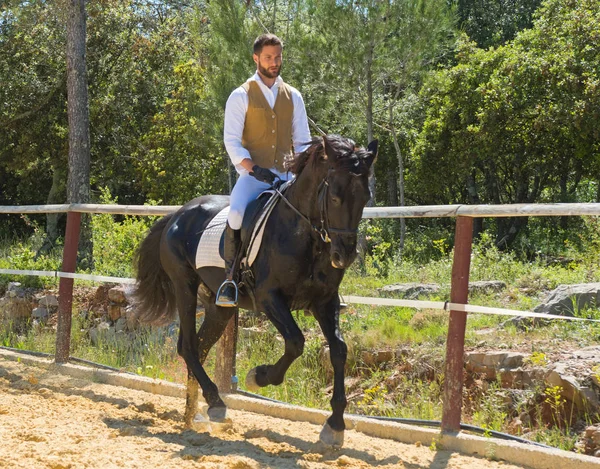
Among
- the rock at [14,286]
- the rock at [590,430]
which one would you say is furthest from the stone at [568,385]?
the rock at [14,286]

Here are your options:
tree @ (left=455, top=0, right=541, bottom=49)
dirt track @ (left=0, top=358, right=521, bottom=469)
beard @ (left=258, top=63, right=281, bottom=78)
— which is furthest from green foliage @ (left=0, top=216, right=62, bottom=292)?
tree @ (left=455, top=0, right=541, bottom=49)

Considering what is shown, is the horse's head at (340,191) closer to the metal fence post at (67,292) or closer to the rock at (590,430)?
the rock at (590,430)

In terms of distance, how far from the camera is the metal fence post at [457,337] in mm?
5188

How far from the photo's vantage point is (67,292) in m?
8.24

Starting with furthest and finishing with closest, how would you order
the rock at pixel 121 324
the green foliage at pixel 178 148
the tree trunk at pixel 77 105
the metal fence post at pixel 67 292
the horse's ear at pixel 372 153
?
1. the green foliage at pixel 178 148
2. the tree trunk at pixel 77 105
3. the rock at pixel 121 324
4. the metal fence post at pixel 67 292
5. the horse's ear at pixel 372 153

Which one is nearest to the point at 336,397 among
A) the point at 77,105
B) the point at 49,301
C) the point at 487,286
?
the point at 487,286

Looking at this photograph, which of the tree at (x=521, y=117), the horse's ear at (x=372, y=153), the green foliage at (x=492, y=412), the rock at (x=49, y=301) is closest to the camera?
the horse's ear at (x=372, y=153)

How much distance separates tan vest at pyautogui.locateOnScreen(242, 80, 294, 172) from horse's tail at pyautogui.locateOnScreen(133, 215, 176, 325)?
1.33 m

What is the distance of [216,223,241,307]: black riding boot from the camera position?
5465mm

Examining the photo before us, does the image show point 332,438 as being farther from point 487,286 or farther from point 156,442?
point 487,286

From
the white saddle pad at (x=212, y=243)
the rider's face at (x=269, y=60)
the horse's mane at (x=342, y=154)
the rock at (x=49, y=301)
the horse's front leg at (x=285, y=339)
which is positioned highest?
the rider's face at (x=269, y=60)

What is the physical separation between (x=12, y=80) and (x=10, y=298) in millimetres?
9989

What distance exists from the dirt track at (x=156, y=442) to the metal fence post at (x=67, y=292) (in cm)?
149

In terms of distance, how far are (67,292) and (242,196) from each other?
136 inches
